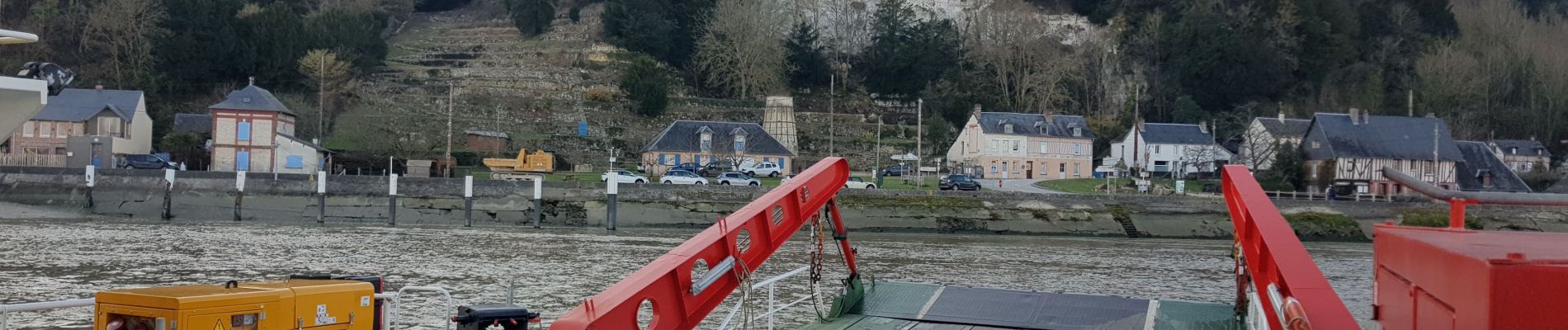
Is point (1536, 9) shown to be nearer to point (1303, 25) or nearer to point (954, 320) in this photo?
point (1303, 25)

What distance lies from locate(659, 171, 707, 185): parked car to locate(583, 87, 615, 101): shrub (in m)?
21.3

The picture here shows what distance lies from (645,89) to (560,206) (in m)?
28.5

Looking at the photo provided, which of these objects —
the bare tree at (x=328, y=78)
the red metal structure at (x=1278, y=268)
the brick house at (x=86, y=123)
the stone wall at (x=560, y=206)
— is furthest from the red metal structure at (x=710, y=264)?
the bare tree at (x=328, y=78)

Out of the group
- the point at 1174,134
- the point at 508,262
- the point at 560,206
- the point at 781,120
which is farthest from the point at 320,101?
the point at 1174,134

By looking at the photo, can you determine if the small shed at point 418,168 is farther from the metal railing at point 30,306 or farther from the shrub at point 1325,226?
the metal railing at point 30,306

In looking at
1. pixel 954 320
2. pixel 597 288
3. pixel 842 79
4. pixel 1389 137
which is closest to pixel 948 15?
pixel 842 79

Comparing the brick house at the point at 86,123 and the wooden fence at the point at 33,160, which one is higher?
the brick house at the point at 86,123

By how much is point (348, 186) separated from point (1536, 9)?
81.8m

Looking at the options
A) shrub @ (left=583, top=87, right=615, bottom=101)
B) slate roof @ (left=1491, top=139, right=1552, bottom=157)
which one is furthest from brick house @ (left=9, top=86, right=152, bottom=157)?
slate roof @ (left=1491, top=139, right=1552, bottom=157)

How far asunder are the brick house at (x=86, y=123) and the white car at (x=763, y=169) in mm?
23637

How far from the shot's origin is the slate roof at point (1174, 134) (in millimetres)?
58969

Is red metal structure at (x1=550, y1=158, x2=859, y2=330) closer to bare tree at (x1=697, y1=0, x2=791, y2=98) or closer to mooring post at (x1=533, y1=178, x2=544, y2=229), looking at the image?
mooring post at (x1=533, y1=178, x2=544, y2=229)

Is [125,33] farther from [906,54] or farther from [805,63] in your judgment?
[906,54]

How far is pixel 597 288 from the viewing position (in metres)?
17.9
